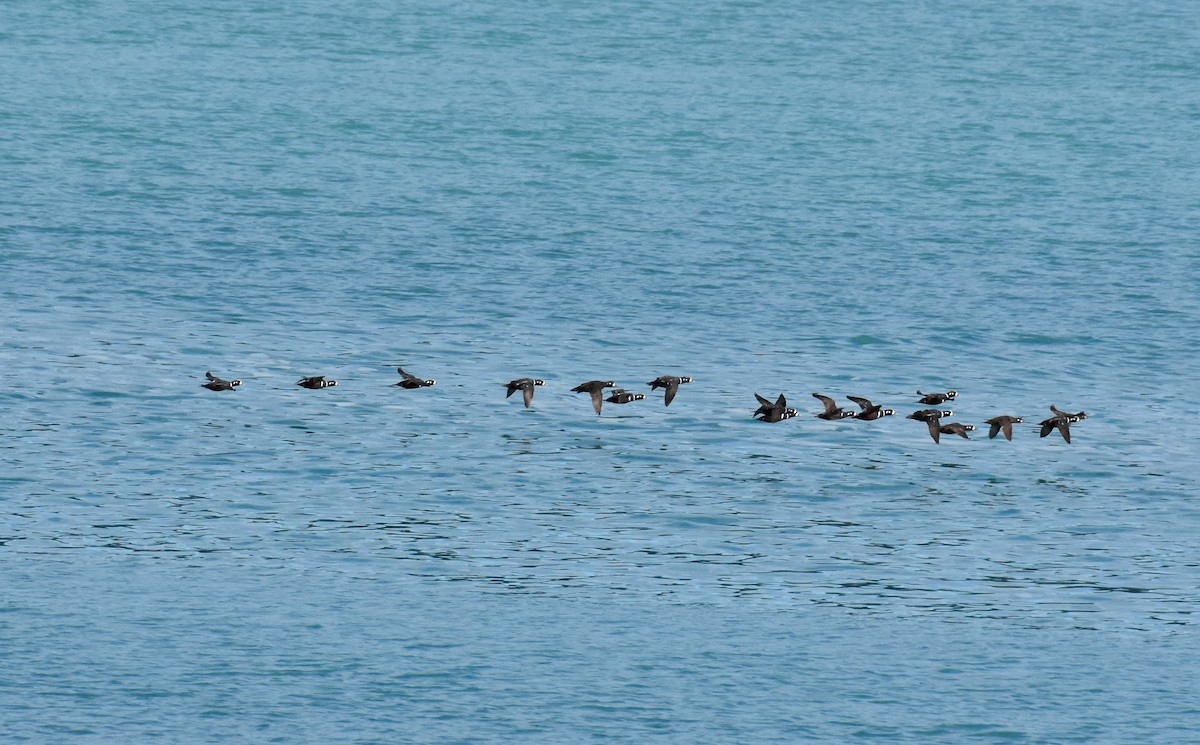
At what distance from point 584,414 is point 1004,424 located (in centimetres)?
1218

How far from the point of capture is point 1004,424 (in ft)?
171

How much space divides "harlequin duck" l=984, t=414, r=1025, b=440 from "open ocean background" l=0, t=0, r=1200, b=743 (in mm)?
1069

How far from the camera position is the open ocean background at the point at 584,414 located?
38.8 metres

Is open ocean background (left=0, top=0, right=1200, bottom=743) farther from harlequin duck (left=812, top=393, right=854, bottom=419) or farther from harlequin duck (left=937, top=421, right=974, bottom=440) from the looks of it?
harlequin duck (left=937, top=421, right=974, bottom=440)

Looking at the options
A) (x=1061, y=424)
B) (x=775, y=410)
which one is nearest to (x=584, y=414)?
(x=775, y=410)

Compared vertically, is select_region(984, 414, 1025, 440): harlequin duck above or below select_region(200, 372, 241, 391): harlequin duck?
above

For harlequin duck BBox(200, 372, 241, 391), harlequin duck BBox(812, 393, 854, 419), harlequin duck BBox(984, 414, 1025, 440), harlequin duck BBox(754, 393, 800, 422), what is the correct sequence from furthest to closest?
harlequin duck BBox(200, 372, 241, 391) < harlequin duck BBox(812, 393, 854, 419) < harlequin duck BBox(984, 414, 1025, 440) < harlequin duck BBox(754, 393, 800, 422)

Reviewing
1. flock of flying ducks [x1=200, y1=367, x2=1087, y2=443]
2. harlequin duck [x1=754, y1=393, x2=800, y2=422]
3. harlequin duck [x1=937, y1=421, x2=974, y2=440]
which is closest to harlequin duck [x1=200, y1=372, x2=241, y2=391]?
flock of flying ducks [x1=200, y1=367, x2=1087, y2=443]

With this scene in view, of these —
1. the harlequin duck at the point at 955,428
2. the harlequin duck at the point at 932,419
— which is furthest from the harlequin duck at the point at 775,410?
the harlequin duck at the point at 955,428

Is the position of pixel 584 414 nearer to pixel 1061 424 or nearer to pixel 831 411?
pixel 831 411

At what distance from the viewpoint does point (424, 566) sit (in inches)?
1746

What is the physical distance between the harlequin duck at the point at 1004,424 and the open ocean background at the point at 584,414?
107cm

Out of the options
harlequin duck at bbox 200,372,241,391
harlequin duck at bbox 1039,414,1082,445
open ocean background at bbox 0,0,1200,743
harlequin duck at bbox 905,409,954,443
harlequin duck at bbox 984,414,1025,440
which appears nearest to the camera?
open ocean background at bbox 0,0,1200,743

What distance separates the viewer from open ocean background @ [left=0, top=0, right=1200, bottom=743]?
3878 cm
